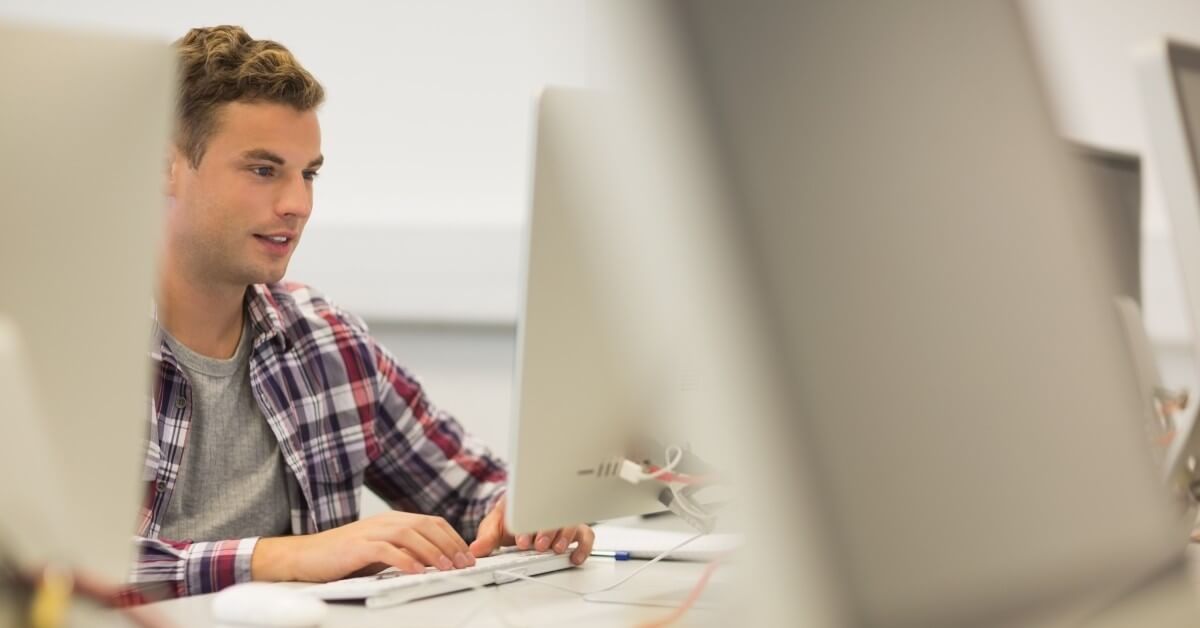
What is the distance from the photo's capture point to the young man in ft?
4.67

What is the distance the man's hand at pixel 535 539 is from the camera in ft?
3.93

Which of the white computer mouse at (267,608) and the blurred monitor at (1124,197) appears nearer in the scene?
the white computer mouse at (267,608)

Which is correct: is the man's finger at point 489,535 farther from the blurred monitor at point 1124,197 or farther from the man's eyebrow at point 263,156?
the blurred monitor at point 1124,197

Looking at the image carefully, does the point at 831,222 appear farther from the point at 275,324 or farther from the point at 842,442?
the point at 275,324

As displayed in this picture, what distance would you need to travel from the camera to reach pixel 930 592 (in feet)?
1.31

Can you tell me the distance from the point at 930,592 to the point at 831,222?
136mm

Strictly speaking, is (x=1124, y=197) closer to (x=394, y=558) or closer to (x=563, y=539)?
(x=563, y=539)

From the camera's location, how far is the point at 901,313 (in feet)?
1.36

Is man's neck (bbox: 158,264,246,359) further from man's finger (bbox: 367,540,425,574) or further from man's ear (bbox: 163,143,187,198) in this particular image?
man's finger (bbox: 367,540,425,574)

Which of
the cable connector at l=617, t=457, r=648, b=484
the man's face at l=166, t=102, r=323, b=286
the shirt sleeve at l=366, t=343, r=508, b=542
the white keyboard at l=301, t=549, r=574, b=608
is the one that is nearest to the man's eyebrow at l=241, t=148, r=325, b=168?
the man's face at l=166, t=102, r=323, b=286

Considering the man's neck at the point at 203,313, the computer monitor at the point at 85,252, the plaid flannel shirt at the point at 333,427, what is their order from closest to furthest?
the computer monitor at the point at 85,252, the plaid flannel shirt at the point at 333,427, the man's neck at the point at 203,313

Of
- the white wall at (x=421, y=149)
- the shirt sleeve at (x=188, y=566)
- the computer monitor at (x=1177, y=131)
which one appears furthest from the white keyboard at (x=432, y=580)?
the white wall at (x=421, y=149)

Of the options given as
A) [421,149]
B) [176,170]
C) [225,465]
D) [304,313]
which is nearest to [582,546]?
[225,465]

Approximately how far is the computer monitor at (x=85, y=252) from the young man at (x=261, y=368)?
74 cm
